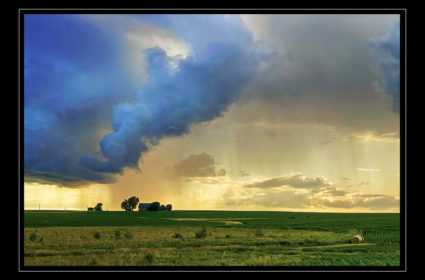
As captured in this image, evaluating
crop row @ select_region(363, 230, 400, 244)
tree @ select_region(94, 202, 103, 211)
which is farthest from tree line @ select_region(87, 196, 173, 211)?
crop row @ select_region(363, 230, 400, 244)

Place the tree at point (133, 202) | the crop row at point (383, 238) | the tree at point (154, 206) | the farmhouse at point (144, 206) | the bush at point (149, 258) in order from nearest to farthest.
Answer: the bush at point (149, 258), the crop row at point (383, 238), the tree at point (133, 202), the tree at point (154, 206), the farmhouse at point (144, 206)

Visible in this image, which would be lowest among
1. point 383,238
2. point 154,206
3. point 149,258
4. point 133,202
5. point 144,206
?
point 144,206

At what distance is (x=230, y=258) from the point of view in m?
24.5

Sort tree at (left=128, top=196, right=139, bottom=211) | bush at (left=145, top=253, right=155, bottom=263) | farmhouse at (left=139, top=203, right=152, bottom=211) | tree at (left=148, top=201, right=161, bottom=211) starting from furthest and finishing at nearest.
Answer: farmhouse at (left=139, top=203, right=152, bottom=211), tree at (left=148, top=201, right=161, bottom=211), tree at (left=128, top=196, right=139, bottom=211), bush at (left=145, top=253, right=155, bottom=263)

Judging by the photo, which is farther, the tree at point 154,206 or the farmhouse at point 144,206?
the farmhouse at point 144,206

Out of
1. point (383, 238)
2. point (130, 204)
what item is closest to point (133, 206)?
point (130, 204)

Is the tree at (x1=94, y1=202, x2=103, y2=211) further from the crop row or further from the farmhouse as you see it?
the crop row

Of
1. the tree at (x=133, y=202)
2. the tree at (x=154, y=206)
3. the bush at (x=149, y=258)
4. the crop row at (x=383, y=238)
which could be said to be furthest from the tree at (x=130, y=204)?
the bush at (x=149, y=258)

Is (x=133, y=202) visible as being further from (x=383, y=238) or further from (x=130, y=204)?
(x=383, y=238)

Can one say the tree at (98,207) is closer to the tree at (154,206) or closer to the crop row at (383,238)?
the tree at (154,206)

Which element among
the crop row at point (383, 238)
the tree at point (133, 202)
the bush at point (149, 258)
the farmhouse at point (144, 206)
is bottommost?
the farmhouse at point (144, 206)
